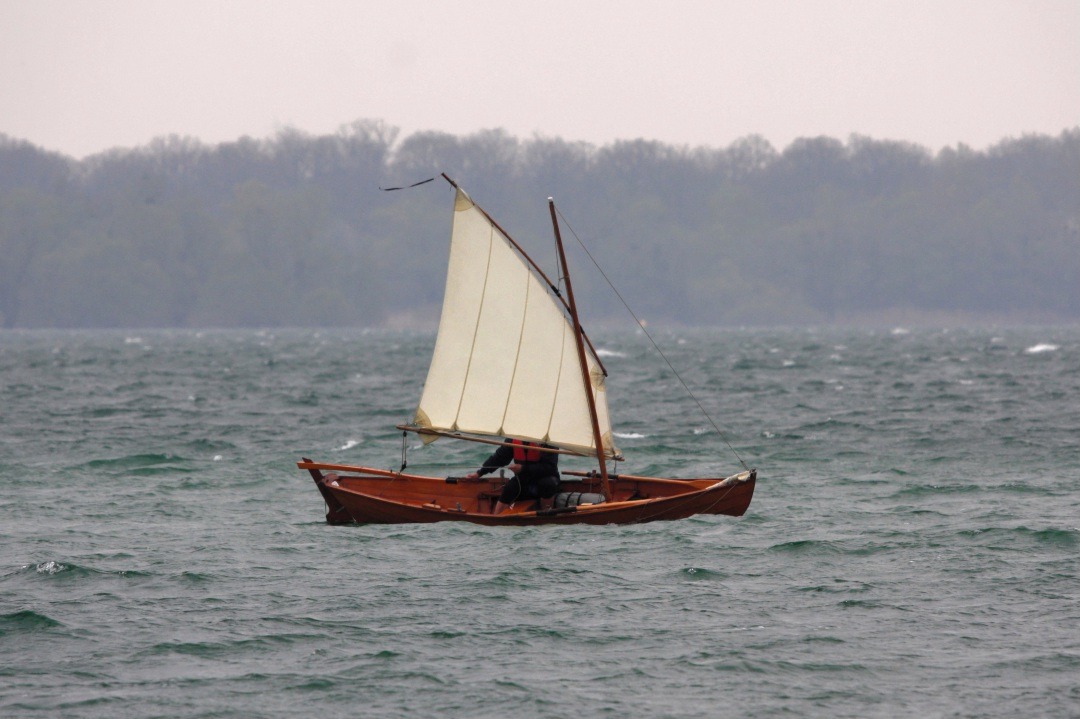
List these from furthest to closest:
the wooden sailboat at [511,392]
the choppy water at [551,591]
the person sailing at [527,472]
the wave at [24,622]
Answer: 1. the person sailing at [527,472]
2. the wooden sailboat at [511,392]
3. the wave at [24,622]
4. the choppy water at [551,591]

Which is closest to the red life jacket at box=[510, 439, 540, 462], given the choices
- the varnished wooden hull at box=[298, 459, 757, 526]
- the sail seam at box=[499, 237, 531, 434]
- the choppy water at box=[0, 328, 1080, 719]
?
the sail seam at box=[499, 237, 531, 434]

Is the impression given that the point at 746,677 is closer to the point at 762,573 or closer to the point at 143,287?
the point at 762,573

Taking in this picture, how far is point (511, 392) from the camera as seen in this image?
22766mm

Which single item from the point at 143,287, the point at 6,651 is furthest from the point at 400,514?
the point at 143,287

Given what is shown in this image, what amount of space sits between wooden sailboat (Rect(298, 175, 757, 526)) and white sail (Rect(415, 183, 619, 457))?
2cm

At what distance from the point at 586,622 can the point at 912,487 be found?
40.2ft

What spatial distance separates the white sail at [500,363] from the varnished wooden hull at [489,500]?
116 cm

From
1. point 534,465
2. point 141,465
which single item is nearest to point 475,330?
point 534,465

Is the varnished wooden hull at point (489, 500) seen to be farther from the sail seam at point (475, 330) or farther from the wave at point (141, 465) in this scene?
the wave at point (141, 465)

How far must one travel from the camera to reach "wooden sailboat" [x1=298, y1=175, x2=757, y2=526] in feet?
73.5

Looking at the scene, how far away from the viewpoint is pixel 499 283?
22.4 m

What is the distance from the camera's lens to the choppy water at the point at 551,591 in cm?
1411

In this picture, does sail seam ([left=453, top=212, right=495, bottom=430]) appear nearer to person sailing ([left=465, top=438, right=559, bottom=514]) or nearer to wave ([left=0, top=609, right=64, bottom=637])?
person sailing ([left=465, top=438, right=559, bottom=514])

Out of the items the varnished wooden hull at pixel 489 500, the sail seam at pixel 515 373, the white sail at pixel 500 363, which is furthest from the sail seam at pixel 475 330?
the varnished wooden hull at pixel 489 500
